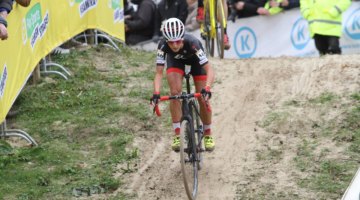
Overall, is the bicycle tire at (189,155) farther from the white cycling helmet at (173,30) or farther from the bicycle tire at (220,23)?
the bicycle tire at (220,23)

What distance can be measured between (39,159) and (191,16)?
23.0 feet

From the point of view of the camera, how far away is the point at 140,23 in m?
16.6

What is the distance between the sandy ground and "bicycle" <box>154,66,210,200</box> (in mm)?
246

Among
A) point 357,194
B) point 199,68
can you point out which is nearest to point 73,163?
point 199,68

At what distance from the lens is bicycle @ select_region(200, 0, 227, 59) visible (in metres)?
13.1

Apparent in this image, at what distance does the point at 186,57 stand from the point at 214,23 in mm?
4123

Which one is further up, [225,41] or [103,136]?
[225,41]

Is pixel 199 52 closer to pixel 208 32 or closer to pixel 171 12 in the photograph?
pixel 208 32

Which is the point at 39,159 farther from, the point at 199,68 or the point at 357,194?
the point at 357,194

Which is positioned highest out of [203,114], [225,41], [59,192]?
[225,41]

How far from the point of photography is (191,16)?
642 inches

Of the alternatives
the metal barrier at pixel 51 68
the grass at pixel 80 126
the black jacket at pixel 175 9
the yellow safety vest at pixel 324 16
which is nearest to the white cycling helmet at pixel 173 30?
the grass at pixel 80 126

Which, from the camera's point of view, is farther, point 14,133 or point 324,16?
point 324,16

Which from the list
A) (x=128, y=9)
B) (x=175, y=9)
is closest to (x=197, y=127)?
(x=175, y=9)
